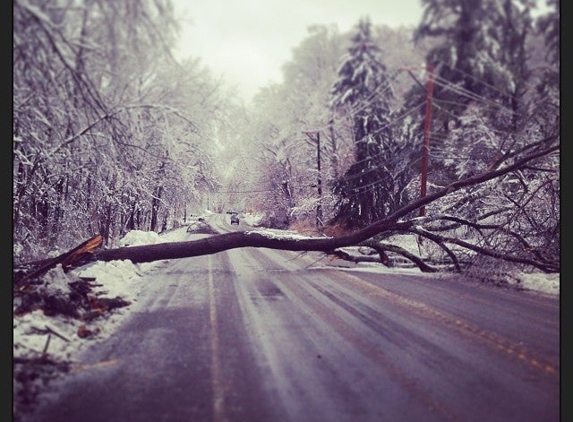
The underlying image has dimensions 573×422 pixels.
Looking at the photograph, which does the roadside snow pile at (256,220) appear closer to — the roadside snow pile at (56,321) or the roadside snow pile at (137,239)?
the roadside snow pile at (137,239)

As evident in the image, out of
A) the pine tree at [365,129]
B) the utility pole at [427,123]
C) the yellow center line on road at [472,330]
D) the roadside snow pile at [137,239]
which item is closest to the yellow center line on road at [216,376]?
the yellow center line on road at [472,330]

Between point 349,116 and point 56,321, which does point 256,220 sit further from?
point 56,321

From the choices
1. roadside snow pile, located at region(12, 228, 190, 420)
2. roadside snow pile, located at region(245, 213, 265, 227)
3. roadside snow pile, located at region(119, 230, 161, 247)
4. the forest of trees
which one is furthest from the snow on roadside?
roadside snow pile, located at region(245, 213, 265, 227)

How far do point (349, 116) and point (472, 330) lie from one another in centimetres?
644

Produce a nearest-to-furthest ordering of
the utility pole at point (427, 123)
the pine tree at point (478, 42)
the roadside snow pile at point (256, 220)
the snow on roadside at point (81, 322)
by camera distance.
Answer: the snow on roadside at point (81, 322) → the pine tree at point (478, 42) → the utility pole at point (427, 123) → the roadside snow pile at point (256, 220)

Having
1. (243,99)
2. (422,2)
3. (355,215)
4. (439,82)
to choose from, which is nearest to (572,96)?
(439,82)

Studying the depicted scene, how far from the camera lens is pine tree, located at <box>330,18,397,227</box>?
7887mm

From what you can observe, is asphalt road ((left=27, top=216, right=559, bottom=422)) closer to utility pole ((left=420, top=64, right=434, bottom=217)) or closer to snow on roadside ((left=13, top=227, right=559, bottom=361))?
snow on roadside ((left=13, top=227, right=559, bottom=361))

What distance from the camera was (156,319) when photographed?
5.88m

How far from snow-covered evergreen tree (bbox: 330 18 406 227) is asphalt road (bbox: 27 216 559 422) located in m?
4.58

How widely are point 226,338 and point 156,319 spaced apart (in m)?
1.54

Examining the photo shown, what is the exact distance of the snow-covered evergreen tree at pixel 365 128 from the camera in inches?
310

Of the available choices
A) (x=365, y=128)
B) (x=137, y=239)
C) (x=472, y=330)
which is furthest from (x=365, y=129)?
(x=137, y=239)

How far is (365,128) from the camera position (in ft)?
33.9
